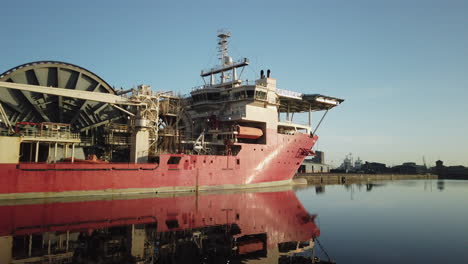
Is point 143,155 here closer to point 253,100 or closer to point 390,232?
point 253,100

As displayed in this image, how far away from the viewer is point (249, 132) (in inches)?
1278

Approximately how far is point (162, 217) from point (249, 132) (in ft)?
57.0

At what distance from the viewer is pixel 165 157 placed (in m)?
27.1

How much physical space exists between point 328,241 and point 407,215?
9.88 m

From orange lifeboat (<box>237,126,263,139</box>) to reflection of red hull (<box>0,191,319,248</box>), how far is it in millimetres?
10675

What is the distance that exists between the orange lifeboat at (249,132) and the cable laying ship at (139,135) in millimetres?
105

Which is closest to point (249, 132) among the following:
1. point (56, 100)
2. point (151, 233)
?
point (56, 100)

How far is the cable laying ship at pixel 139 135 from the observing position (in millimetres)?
22844

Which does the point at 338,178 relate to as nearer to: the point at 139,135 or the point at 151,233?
the point at 139,135

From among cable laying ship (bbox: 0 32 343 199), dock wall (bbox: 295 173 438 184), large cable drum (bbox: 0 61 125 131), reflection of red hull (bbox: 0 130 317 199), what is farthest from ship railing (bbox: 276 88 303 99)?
dock wall (bbox: 295 173 438 184)

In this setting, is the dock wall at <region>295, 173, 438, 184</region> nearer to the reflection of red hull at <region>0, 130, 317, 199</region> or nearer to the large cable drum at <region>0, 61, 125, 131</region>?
the reflection of red hull at <region>0, 130, 317, 199</region>

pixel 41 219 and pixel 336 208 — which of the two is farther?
pixel 336 208

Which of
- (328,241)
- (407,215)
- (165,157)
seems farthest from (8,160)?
(407,215)

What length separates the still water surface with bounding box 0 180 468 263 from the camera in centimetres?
1034
